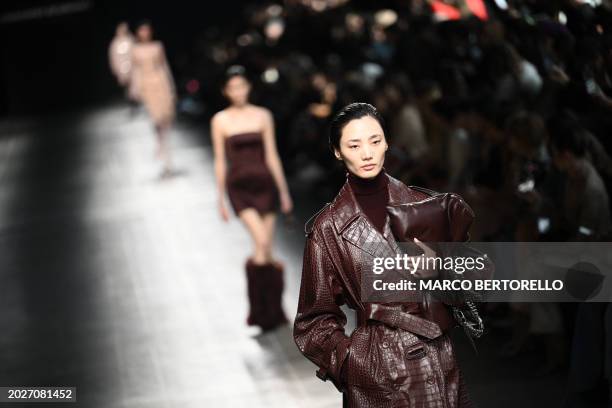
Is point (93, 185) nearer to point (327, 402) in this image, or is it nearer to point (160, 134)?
point (160, 134)

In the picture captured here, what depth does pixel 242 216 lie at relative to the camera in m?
7.42

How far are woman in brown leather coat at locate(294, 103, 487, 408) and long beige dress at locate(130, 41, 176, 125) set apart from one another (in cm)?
980

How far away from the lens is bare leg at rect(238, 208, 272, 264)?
738 centimetres

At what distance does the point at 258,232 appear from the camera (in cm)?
738

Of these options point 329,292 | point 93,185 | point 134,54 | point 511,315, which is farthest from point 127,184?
point 329,292

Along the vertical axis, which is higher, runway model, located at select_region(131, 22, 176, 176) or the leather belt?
the leather belt

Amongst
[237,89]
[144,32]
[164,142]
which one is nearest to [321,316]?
[237,89]

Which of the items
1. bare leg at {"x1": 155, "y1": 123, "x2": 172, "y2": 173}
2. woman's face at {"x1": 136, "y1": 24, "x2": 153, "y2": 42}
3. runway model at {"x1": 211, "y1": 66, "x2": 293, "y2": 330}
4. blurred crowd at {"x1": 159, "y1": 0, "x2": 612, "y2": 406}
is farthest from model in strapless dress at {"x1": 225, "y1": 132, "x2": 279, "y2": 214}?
bare leg at {"x1": 155, "y1": 123, "x2": 172, "y2": 173}

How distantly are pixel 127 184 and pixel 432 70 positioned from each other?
4.32m

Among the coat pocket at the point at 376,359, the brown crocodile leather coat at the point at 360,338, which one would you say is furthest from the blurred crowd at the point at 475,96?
the coat pocket at the point at 376,359

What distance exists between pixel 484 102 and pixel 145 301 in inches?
107

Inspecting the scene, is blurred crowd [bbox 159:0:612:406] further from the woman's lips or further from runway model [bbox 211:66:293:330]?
the woman's lips

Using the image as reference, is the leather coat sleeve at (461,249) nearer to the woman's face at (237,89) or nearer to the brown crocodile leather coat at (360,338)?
the brown crocodile leather coat at (360,338)

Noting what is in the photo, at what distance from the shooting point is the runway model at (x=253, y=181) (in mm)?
7383
